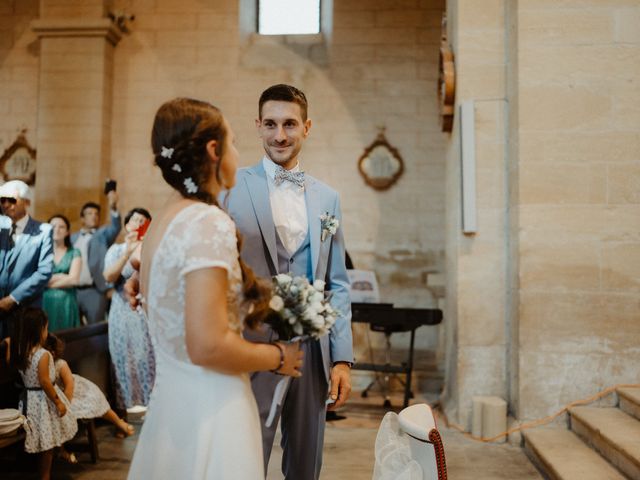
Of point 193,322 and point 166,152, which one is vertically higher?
point 166,152

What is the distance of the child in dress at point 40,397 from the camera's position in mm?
3314

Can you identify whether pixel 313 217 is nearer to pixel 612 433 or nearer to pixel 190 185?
pixel 190 185

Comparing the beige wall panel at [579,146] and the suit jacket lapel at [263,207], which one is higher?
the beige wall panel at [579,146]

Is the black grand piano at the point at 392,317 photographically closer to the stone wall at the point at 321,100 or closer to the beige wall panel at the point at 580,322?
the beige wall panel at the point at 580,322

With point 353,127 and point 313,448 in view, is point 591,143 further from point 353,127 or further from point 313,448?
point 353,127

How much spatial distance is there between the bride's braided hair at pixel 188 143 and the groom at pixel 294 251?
588 mm

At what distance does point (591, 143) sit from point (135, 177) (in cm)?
575

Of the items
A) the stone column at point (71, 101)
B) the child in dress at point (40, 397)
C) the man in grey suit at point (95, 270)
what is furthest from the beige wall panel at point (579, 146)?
the stone column at point (71, 101)

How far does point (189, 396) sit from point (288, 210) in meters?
0.89

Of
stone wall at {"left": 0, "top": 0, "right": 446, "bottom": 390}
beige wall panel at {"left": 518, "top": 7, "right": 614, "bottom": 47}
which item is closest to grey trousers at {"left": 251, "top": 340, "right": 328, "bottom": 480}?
beige wall panel at {"left": 518, "top": 7, "right": 614, "bottom": 47}

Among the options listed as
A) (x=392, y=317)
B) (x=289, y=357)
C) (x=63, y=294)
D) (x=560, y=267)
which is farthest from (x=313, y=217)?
(x=63, y=294)

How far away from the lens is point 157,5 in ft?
27.1

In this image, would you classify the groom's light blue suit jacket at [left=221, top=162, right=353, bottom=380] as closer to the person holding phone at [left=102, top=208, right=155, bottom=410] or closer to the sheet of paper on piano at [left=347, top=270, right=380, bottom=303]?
the person holding phone at [left=102, top=208, right=155, bottom=410]

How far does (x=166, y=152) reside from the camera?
1470 mm
